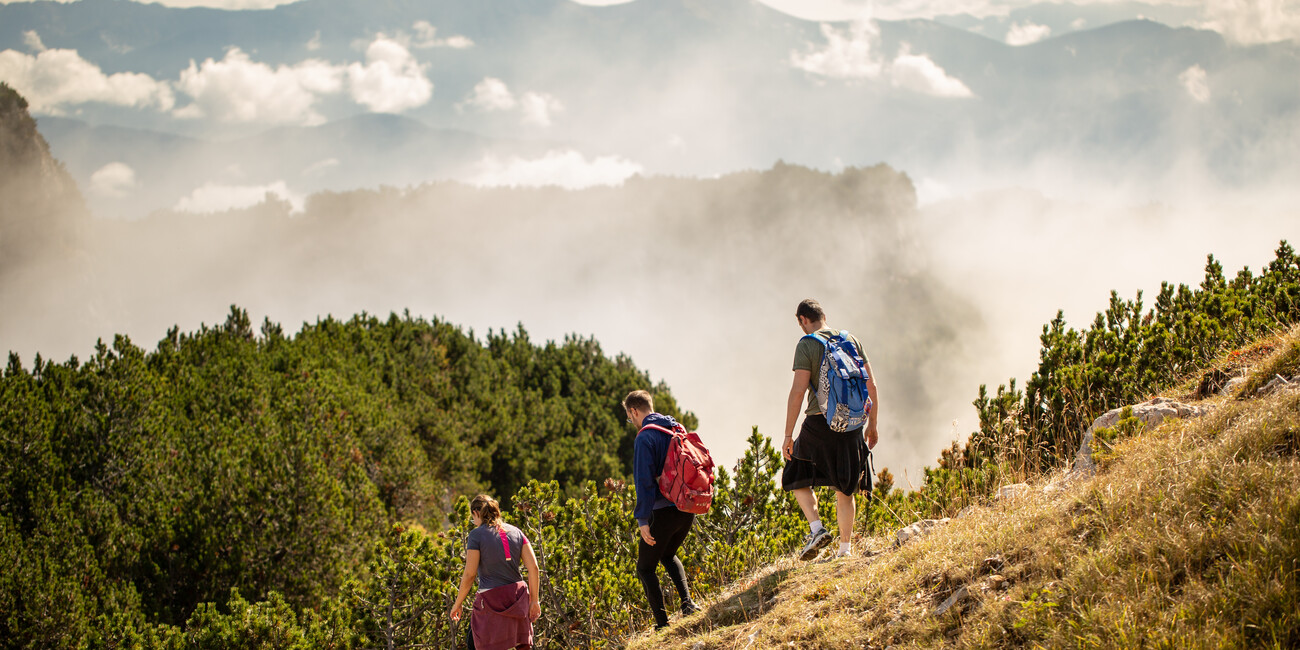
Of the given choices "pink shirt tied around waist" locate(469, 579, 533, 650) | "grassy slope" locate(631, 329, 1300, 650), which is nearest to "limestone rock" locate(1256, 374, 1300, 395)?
"grassy slope" locate(631, 329, 1300, 650)

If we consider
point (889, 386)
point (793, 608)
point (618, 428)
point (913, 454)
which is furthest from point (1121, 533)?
point (889, 386)

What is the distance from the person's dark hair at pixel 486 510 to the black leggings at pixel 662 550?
1027mm

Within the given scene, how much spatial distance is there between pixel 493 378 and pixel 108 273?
20629 cm

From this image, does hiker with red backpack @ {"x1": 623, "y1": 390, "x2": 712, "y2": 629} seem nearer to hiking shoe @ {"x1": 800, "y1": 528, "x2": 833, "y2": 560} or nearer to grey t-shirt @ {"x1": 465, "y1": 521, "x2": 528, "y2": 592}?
grey t-shirt @ {"x1": 465, "y1": 521, "x2": 528, "y2": 592}

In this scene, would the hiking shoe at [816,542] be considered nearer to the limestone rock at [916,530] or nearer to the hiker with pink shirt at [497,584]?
the limestone rock at [916,530]

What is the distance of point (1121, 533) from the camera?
360cm

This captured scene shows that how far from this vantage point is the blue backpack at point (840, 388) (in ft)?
16.1

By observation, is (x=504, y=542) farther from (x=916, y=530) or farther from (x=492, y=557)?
(x=916, y=530)

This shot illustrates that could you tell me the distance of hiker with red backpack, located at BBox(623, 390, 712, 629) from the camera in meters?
4.86

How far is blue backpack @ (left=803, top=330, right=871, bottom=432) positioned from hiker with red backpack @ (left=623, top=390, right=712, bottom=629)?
2.93ft

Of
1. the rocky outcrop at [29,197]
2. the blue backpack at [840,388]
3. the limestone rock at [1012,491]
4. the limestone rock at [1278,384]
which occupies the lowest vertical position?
the limestone rock at [1012,491]

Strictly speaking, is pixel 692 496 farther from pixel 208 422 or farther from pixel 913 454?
pixel 913 454

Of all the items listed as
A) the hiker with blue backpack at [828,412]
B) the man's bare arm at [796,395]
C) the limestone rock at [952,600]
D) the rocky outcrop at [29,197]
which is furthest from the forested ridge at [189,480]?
the rocky outcrop at [29,197]

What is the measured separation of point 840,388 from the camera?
4.92 meters
